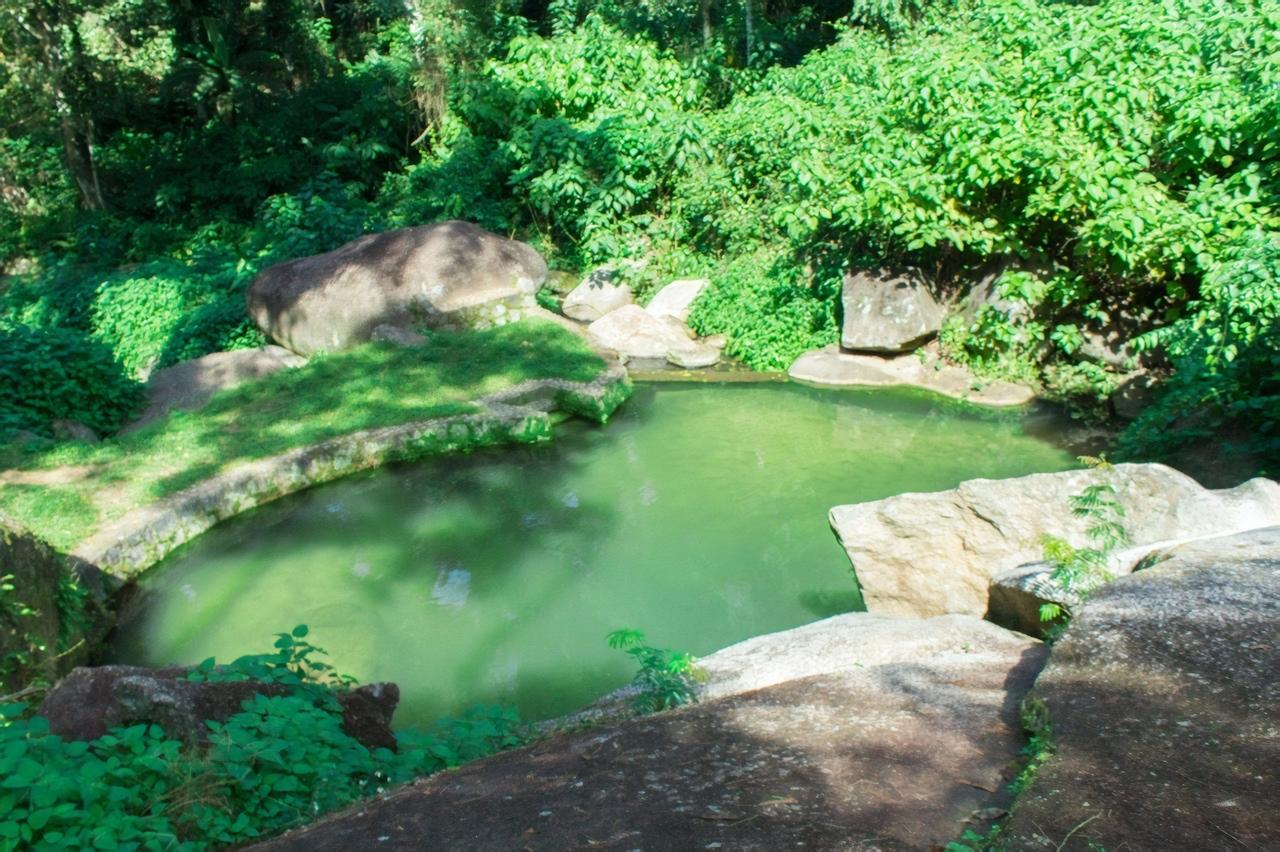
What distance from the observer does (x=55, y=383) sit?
9953 mm

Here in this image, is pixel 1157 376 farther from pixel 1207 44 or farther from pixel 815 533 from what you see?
pixel 815 533

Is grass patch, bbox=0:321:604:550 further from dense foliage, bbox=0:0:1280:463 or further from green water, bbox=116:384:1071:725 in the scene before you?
dense foliage, bbox=0:0:1280:463

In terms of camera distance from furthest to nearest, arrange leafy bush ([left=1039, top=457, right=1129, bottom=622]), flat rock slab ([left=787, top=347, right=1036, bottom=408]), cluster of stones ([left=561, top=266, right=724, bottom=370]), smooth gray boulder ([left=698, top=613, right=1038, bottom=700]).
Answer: cluster of stones ([left=561, top=266, right=724, bottom=370]) → flat rock slab ([left=787, top=347, right=1036, bottom=408]) → smooth gray boulder ([left=698, top=613, right=1038, bottom=700]) → leafy bush ([left=1039, top=457, right=1129, bottom=622])

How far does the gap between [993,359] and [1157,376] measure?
5.56ft

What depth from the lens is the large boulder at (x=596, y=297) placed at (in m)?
14.5

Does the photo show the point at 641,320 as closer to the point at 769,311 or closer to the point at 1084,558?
the point at 769,311

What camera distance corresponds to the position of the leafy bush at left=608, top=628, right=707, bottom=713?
4.77 meters

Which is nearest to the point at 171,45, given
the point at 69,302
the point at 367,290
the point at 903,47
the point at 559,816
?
the point at 69,302

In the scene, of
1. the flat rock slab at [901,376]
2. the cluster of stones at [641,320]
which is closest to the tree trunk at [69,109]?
the cluster of stones at [641,320]

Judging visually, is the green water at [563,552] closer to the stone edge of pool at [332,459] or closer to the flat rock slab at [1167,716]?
the stone edge of pool at [332,459]

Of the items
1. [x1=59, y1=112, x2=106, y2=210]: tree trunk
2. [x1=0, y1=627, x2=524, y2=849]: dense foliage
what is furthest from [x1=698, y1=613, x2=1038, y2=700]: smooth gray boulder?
[x1=59, y1=112, x2=106, y2=210]: tree trunk

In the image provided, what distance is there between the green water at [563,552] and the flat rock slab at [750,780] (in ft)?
7.57

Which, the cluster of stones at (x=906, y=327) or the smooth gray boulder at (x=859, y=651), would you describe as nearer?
the smooth gray boulder at (x=859, y=651)

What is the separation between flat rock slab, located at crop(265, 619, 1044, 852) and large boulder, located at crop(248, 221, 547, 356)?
29.1 feet
